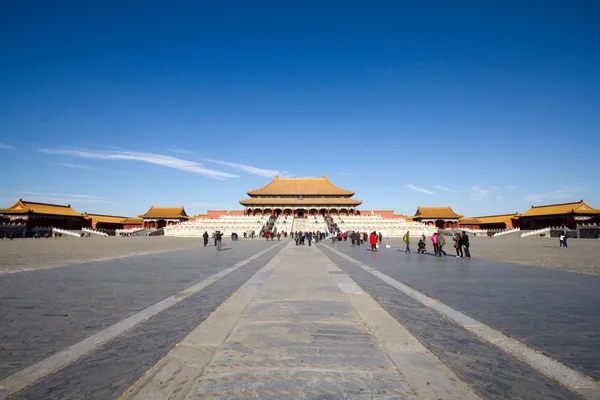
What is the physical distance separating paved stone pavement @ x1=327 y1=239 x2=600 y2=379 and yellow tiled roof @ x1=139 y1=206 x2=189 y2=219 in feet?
219

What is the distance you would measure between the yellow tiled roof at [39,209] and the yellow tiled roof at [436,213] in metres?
67.5

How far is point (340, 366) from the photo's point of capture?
2.85m

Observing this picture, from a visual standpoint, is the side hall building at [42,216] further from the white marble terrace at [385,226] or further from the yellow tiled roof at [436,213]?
the yellow tiled roof at [436,213]

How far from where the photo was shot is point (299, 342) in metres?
3.46

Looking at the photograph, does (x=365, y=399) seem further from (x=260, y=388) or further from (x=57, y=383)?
(x=57, y=383)

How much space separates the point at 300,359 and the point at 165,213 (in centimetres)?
7295

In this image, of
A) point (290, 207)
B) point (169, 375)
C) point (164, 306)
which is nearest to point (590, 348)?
point (169, 375)

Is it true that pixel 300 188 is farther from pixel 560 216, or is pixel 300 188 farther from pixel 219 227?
pixel 560 216

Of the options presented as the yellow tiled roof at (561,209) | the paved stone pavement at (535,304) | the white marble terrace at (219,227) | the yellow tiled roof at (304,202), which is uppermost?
the yellow tiled roof at (304,202)

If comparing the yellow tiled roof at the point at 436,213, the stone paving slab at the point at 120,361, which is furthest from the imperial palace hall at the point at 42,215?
the yellow tiled roof at the point at 436,213

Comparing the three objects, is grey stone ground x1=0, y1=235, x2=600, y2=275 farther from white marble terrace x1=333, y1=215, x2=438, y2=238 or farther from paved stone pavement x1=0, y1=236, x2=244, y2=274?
white marble terrace x1=333, y1=215, x2=438, y2=238

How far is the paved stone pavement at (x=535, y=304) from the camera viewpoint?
3.50m

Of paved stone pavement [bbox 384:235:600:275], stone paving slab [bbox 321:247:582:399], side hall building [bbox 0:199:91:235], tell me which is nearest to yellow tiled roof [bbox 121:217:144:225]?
side hall building [bbox 0:199:91:235]

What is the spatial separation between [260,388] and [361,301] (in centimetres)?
325
